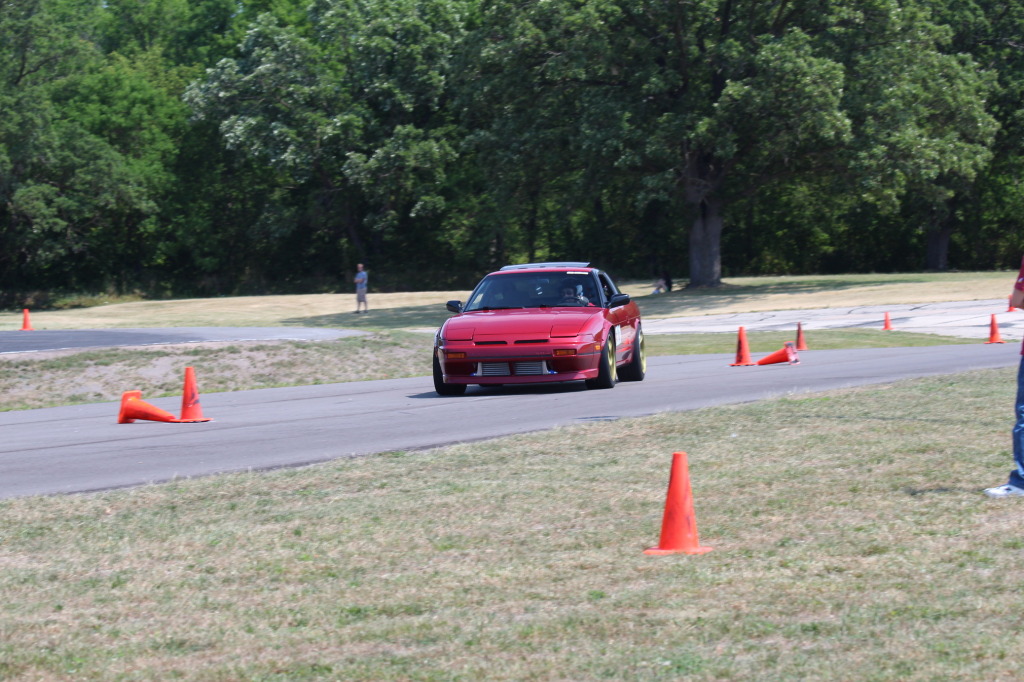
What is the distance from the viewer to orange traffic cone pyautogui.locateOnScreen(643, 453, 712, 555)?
6.04 metres

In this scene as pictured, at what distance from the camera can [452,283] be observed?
61656 mm

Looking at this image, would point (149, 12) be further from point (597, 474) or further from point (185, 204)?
point (597, 474)

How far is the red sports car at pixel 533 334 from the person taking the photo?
14695mm

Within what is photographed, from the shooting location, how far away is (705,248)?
158 feet

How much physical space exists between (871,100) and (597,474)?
36700 millimetres

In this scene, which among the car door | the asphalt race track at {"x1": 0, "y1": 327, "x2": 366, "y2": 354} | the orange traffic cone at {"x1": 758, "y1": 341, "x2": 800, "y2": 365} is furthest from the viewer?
the asphalt race track at {"x1": 0, "y1": 327, "x2": 366, "y2": 354}

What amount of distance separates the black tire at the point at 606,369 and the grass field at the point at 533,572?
5709 millimetres

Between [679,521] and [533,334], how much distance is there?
8.73 m

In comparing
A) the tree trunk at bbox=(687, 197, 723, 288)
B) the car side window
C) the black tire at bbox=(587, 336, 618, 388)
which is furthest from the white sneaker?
the tree trunk at bbox=(687, 197, 723, 288)

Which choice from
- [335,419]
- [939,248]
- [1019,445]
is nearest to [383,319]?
[335,419]

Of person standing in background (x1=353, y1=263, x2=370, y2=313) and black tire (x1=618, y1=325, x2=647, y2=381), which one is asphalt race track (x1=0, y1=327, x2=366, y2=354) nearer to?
black tire (x1=618, y1=325, x2=647, y2=381)

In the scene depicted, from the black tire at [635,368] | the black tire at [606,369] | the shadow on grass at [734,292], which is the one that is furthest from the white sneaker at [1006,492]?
the shadow on grass at [734,292]

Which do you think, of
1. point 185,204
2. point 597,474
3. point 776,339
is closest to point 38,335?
point 776,339

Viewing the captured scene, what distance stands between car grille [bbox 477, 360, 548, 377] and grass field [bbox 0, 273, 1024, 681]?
17.4ft
